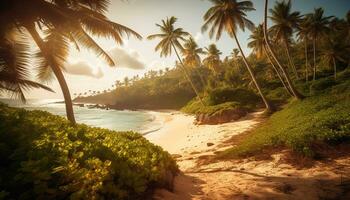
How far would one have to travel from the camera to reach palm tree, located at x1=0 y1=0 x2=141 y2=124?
7516mm

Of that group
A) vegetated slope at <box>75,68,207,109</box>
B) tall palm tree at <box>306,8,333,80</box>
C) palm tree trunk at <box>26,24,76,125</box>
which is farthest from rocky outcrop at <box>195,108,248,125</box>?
vegetated slope at <box>75,68,207,109</box>

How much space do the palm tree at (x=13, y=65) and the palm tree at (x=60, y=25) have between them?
605 millimetres

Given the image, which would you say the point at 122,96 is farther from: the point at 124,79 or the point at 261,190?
the point at 261,190

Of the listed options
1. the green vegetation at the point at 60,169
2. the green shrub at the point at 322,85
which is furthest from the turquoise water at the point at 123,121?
the green shrub at the point at 322,85

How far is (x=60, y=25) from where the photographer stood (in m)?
8.33

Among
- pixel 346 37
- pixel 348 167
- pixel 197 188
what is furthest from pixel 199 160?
pixel 346 37

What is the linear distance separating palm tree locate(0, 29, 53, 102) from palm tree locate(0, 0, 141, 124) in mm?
605

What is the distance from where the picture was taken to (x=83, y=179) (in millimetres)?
3271

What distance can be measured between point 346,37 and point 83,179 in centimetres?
6334

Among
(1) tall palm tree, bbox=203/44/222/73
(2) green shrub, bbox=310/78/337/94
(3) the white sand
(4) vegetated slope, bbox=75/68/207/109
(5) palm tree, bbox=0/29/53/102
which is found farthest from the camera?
(4) vegetated slope, bbox=75/68/207/109

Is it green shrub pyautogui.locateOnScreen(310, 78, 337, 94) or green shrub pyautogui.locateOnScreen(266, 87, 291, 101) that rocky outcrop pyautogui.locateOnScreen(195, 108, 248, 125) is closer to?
green shrub pyautogui.locateOnScreen(266, 87, 291, 101)

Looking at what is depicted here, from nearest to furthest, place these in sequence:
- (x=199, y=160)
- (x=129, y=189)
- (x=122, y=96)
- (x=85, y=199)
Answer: (x=85, y=199), (x=129, y=189), (x=199, y=160), (x=122, y=96)

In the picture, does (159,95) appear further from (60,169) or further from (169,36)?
(60,169)

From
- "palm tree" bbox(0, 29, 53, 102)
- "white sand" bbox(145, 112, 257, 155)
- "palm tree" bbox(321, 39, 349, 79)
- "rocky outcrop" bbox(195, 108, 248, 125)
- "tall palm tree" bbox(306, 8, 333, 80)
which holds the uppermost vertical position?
"tall palm tree" bbox(306, 8, 333, 80)
